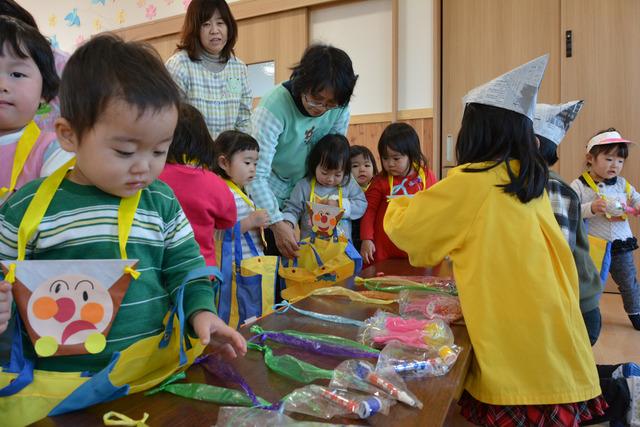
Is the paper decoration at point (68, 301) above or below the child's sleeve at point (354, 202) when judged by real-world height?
below

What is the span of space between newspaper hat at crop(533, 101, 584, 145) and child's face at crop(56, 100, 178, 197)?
1263 millimetres

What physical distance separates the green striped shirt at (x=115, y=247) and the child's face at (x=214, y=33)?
1.66m

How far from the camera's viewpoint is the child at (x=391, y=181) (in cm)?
232

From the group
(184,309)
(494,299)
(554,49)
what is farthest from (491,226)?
(554,49)

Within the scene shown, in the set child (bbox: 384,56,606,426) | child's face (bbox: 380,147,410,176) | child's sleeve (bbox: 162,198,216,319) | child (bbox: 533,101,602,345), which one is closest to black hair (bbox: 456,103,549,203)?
child (bbox: 384,56,606,426)

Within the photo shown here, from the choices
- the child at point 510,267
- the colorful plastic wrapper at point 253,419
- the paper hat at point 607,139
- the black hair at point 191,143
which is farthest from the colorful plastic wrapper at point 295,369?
the paper hat at point 607,139

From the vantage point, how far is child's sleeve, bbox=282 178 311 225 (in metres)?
2.19

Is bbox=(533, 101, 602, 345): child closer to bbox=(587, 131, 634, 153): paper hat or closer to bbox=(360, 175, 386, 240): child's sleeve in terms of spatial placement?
bbox=(360, 175, 386, 240): child's sleeve

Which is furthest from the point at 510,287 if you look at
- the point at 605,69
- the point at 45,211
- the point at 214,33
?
the point at 605,69

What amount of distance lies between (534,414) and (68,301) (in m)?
1.07

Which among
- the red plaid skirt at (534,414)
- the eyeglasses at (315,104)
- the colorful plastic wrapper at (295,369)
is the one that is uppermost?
the eyeglasses at (315,104)

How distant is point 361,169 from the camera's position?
2906 mm

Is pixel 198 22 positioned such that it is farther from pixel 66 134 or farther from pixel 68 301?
pixel 68 301

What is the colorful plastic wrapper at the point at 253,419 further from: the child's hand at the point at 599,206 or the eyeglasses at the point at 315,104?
the child's hand at the point at 599,206
